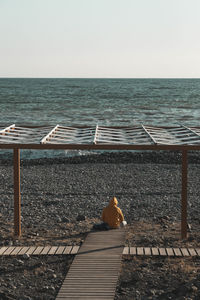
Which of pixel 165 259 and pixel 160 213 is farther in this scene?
pixel 160 213

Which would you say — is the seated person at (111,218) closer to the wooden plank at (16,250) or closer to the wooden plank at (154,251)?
the wooden plank at (154,251)

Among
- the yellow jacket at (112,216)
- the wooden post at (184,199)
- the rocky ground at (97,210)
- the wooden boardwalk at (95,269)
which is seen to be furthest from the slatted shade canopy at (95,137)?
the rocky ground at (97,210)

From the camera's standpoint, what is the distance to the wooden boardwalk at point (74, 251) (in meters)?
8.29

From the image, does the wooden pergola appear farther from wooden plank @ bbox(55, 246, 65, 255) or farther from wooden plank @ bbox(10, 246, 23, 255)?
wooden plank @ bbox(55, 246, 65, 255)

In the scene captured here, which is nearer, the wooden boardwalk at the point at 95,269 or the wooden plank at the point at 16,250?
the wooden boardwalk at the point at 95,269

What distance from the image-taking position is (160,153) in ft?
77.9

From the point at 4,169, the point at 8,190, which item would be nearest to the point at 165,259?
the point at 8,190

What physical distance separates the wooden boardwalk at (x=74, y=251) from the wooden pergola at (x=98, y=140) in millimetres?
1215

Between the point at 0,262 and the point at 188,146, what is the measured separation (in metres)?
4.60

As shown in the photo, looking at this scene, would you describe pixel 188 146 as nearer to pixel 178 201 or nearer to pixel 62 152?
pixel 178 201

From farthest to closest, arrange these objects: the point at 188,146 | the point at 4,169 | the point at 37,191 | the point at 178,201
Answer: the point at 4,169 < the point at 37,191 < the point at 178,201 < the point at 188,146

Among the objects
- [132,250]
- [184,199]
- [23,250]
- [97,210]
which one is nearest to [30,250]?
[23,250]

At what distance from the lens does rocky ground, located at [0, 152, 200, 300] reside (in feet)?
24.3

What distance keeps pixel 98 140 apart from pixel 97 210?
13.5ft
